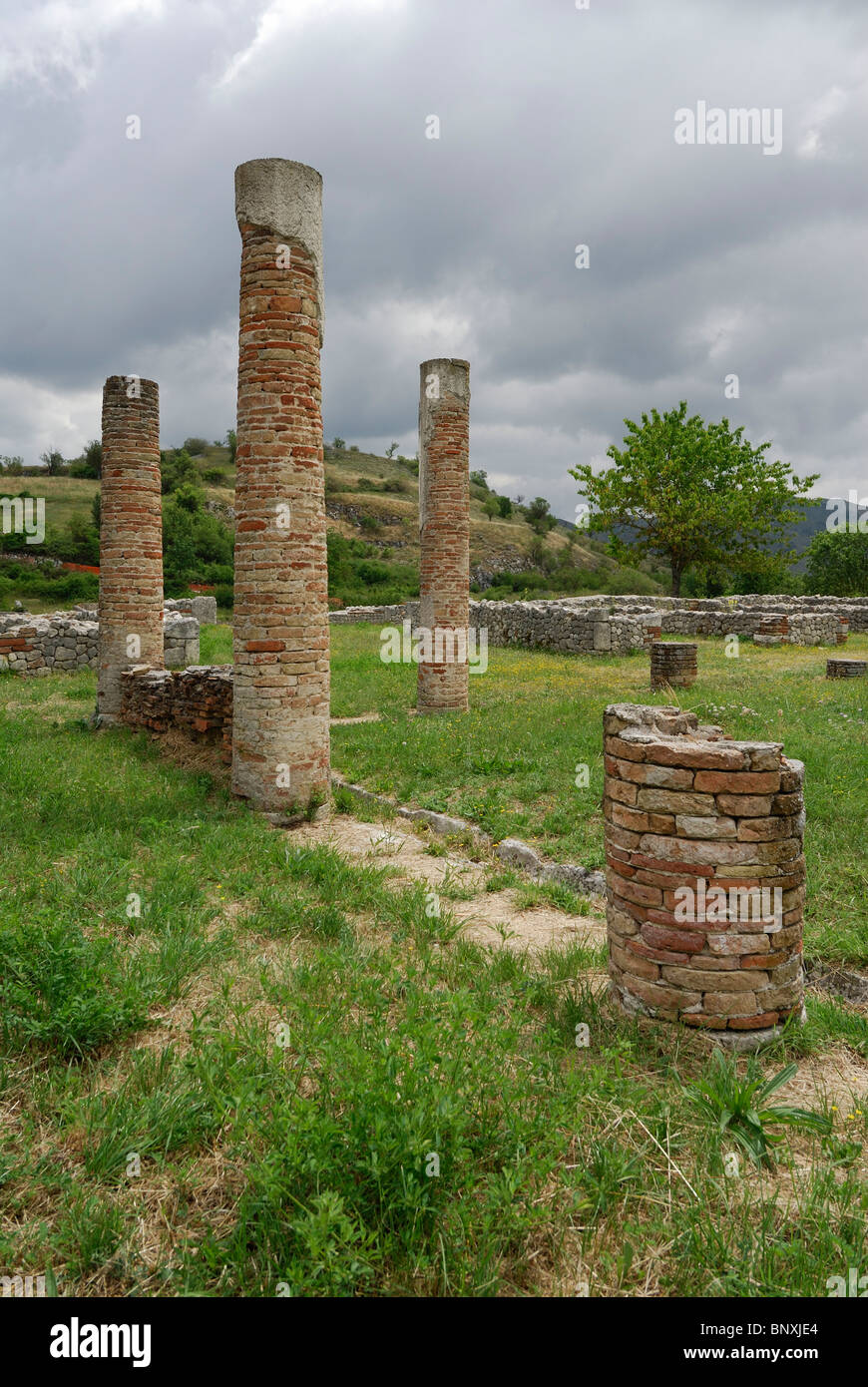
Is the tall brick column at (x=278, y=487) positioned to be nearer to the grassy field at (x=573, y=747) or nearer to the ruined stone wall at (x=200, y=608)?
the grassy field at (x=573, y=747)

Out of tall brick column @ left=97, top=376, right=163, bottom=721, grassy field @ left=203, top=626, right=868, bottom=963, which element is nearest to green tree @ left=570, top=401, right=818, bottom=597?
grassy field @ left=203, top=626, right=868, bottom=963

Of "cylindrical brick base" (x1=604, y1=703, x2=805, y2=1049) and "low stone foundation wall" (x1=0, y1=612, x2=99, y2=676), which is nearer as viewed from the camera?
"cylindrical brick base" (x1=604, y1=703, x2=805, y2=1049)

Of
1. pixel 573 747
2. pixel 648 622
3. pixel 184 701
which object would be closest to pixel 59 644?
pixel 184 701

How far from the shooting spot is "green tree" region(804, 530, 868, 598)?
145 ft

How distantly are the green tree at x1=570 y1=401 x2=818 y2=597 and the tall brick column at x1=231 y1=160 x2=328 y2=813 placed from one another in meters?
29.1

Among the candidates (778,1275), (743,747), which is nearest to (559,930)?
(743,747)

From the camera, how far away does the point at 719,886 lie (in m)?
3.34

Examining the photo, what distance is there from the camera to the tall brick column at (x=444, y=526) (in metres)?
12.1

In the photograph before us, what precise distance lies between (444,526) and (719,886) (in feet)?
31.6

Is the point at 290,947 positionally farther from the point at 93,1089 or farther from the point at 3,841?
the point at 3,841

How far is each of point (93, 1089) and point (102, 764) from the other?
6416 mm

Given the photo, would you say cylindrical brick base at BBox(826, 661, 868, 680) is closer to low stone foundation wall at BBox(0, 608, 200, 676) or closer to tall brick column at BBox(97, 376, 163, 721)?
tall brick column at BBox(97, 376, 163, 721)

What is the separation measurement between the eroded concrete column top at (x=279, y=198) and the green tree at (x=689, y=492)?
28.9 metres

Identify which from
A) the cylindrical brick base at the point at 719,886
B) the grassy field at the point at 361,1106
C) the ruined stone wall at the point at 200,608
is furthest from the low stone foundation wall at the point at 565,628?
the cylindrical brick base at the point at 719,886
